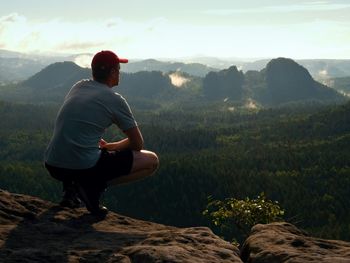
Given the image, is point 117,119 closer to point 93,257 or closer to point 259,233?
point 93,257

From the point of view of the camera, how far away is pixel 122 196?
6545 inches

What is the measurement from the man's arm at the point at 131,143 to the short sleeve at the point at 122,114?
17 centimetres

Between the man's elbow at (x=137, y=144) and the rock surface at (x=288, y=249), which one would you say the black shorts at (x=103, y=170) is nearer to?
the man's elbow at (x=137, y=144)

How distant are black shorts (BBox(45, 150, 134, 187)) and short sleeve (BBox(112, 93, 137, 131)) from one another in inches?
37.7

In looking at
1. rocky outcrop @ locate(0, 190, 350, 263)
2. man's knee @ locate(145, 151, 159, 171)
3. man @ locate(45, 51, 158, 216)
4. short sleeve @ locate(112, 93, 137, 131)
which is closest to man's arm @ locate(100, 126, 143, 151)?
man @ locate(45, 51, 158, 216)

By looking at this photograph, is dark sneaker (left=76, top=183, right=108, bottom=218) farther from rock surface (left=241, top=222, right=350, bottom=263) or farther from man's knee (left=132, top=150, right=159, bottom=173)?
rock surface (left=241, top=222, right=350, bottom=263)

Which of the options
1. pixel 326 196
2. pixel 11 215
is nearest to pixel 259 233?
pixel 11 215

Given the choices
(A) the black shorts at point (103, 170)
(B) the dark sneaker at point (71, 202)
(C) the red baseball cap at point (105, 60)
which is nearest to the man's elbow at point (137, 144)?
(A) the black shorts at point (103, 170)

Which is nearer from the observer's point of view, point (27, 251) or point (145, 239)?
point (27, 251)

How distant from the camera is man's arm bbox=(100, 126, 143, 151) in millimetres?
12941

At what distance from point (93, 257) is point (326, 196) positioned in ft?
490

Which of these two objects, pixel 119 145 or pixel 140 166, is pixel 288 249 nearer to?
pixel 140 166

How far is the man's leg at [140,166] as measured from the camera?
1366 centimetres

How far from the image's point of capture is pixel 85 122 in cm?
1252
